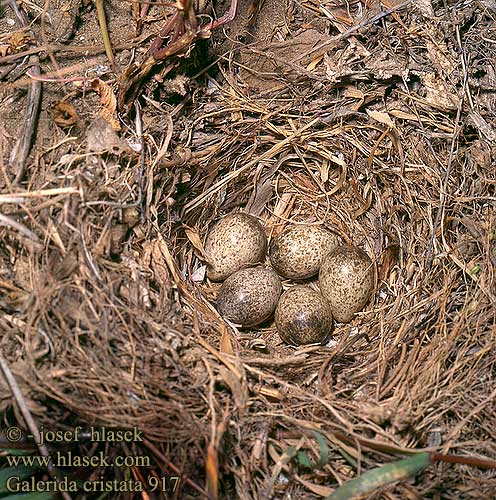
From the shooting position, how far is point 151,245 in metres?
2.29

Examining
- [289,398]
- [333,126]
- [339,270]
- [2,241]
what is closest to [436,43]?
[333,126]

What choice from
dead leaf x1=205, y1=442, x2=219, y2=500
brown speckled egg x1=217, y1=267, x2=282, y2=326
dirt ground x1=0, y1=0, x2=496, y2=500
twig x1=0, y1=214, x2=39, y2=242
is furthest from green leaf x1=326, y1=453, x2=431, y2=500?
twig x1=0, y1=214, x2=39, y2=242

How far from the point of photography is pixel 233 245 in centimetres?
259

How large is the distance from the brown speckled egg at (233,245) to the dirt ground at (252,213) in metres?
0.08

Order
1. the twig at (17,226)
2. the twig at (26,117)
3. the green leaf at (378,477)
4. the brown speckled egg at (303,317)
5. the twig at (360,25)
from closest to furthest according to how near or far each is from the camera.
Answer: the green leaf at (378,477) < the twig at (17,226) < the twig at (26,117) < the brown speckled egg at (303,317) < the twig at (360,25)

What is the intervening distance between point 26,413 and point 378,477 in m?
0.98

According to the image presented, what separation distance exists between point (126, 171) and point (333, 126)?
0.91 meters

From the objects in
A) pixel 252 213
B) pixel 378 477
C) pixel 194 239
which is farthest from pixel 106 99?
pixel 378 477

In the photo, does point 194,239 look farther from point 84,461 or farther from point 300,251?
point 84,461

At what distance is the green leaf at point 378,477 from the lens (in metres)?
1.75

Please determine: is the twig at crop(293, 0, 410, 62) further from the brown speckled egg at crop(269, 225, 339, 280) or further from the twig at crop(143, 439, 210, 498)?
the twig at crop(143, 439, 210, 498)

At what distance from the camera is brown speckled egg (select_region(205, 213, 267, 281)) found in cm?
259

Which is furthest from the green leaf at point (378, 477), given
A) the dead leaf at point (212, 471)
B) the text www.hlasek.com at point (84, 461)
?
the text www.hlasek.com at point (84, 461)

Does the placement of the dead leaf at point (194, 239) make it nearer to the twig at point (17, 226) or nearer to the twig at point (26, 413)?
the twig at point (17, 226)
